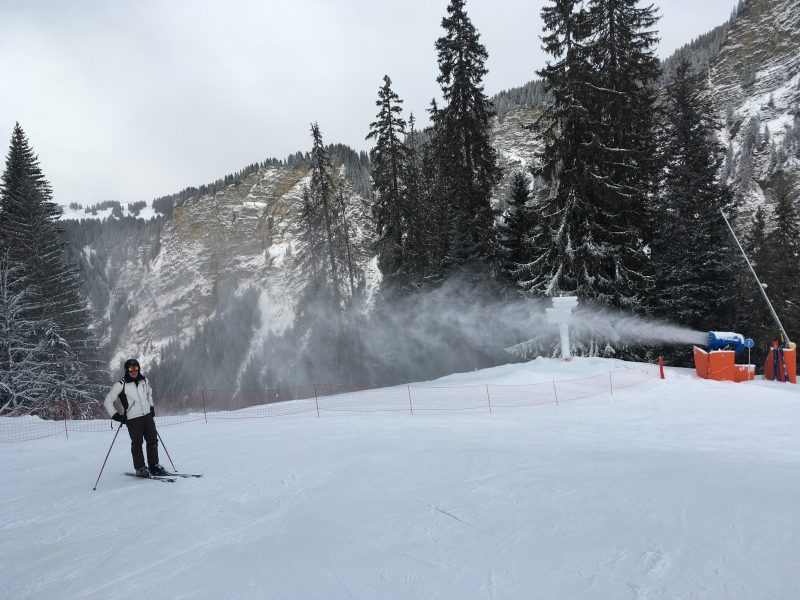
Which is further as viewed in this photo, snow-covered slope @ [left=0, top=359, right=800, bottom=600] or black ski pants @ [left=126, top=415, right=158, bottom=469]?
black ski pants @ [left=126, top=415, right=158, bottom=469]

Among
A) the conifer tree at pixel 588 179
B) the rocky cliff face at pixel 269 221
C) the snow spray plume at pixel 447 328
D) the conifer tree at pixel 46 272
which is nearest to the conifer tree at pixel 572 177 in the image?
the conifer tree at pixel 588 179

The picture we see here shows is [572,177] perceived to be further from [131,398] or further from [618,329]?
[131,398]

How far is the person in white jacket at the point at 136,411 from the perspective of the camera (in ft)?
24.0

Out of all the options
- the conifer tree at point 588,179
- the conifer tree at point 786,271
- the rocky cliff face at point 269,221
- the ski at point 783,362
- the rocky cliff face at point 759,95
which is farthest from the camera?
the rocky cliff face at point 269,221

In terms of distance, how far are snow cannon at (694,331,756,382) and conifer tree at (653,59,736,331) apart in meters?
6.12

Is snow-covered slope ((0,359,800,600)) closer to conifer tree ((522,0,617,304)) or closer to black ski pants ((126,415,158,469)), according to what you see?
black ski pants ((126,415,158,469))

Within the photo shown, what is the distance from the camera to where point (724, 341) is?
16312mm

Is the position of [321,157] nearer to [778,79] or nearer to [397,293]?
[397,293]

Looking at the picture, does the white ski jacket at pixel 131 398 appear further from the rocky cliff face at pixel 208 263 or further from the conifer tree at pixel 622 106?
the rocky cliff face at pixel 208 263

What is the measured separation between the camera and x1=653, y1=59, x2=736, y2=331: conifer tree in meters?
23.8

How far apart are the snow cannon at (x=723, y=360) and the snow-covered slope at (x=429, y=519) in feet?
22.5

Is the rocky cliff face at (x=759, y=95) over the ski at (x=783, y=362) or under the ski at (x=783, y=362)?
over

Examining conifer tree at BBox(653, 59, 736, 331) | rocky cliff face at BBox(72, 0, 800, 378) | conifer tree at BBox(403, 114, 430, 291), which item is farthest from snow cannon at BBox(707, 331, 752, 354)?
rocky cliff face at BBox(72, 0, 800, 378)

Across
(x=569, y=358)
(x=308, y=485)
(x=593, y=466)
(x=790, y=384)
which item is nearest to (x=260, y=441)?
(x=308, y=485)
